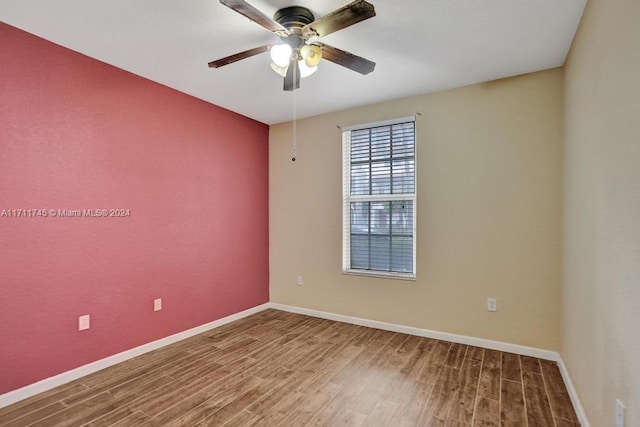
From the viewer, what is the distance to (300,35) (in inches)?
77.7

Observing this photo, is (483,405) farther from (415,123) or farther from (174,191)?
(174,191)

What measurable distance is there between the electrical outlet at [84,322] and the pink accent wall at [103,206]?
0.10 ft

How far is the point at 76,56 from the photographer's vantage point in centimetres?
245

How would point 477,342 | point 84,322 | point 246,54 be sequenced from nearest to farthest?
point 246,54
point 84,322
point 477,342

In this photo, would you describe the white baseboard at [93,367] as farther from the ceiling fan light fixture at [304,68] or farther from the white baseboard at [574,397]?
the white baseboard at [574,397]

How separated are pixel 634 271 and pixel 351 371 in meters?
2.00

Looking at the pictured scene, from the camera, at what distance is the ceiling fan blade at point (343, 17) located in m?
1.52

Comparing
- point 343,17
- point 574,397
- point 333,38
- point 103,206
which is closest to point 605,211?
point 574,397

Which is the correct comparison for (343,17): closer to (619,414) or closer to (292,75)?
(292,75)

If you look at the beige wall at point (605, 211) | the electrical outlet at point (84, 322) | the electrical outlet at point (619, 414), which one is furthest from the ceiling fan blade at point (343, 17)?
the electrical outlet at point (84, 322)

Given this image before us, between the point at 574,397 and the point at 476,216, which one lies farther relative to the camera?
the point at 476,216

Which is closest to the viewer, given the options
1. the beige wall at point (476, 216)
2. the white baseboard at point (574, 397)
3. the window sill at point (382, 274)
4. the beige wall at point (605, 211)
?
the beige wall at point (605, 211)

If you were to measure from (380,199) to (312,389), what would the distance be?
211 centimetres

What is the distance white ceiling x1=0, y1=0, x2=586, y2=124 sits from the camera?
1.92m
